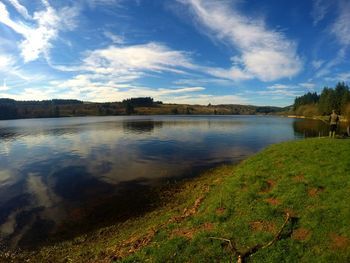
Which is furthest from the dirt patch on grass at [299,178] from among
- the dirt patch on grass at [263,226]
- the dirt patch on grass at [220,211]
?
the dirt patch on grass at [220,211]

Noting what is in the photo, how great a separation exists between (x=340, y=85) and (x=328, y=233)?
584 feet

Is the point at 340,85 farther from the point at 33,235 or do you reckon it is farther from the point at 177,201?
the point at 33,235

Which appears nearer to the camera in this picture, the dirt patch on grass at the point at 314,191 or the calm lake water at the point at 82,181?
the dirt patch on grass at the point at 314,191

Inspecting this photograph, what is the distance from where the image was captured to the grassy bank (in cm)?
1184

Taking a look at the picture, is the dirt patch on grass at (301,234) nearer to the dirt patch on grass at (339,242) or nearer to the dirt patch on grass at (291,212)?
the dirt patch on grass at (339,242)

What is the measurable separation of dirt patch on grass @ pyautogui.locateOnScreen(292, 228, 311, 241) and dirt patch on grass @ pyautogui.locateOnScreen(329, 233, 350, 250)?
0.96 metres

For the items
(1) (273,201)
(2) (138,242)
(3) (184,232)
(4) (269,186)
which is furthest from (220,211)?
(2) (138,242)

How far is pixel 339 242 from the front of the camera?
11.4 metres

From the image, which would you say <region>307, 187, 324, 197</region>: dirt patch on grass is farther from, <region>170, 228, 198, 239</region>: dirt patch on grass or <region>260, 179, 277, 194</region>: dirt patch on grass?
<region>170, 228, 198, 239</region>: dirt patch on grass

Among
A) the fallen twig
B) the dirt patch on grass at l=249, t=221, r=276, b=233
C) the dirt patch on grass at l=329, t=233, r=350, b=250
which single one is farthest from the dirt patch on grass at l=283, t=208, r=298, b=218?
the dirt patch on grass at l=329, t=233, r=350, b=250

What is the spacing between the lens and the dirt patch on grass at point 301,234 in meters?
12.2

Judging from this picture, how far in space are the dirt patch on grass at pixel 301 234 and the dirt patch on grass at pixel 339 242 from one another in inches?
37.9

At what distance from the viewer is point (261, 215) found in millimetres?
14430

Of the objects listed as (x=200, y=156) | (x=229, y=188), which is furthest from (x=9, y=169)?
(x=229, y=188)
